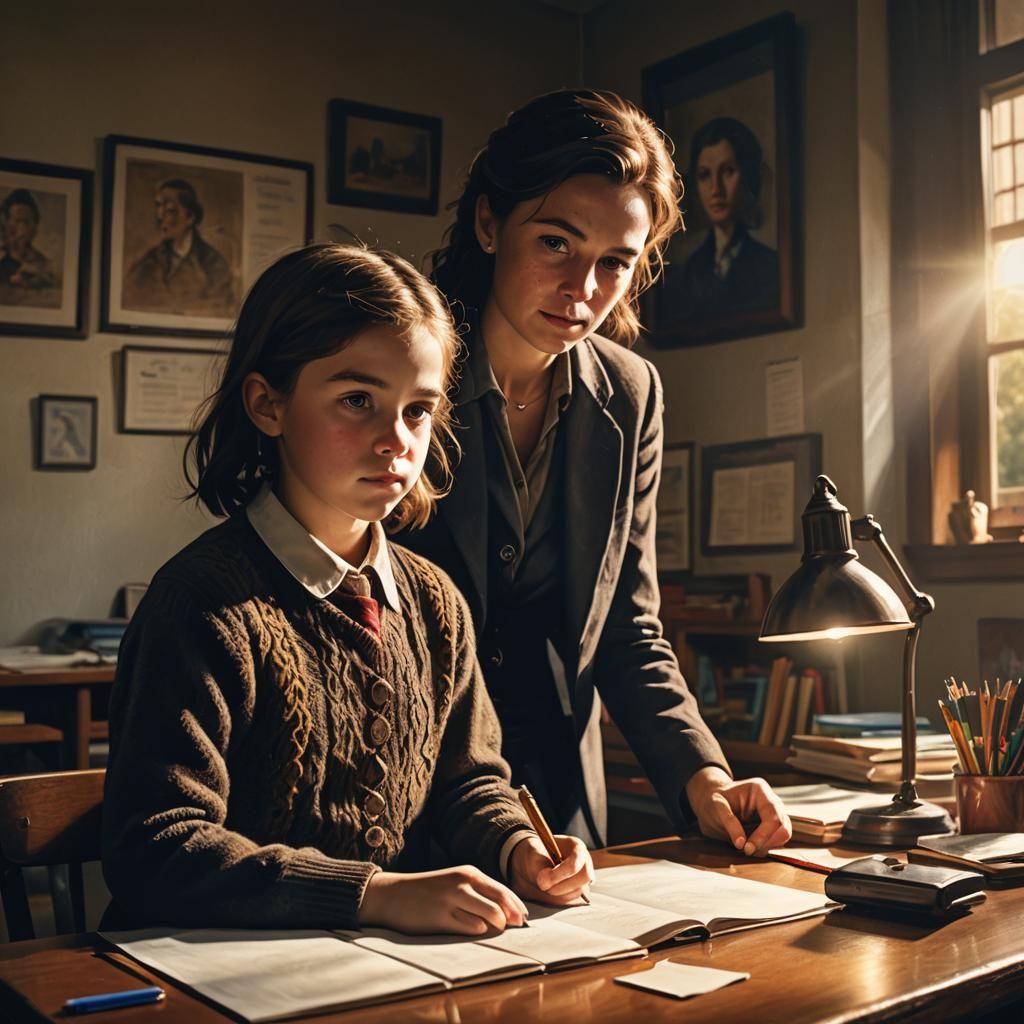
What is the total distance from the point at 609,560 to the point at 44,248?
8.10 feet

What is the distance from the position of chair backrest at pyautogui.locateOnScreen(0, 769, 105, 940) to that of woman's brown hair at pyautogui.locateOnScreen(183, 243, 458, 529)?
33 cm

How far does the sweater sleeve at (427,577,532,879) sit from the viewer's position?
127 cm

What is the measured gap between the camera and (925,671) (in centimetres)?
305

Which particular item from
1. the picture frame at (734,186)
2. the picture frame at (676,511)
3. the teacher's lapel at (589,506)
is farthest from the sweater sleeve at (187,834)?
the picture frame at (676,511)

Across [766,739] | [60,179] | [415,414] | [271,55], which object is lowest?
[766,739]

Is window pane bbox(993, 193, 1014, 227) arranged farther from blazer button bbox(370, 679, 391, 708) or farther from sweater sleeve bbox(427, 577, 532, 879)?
blazer button bbox(370, 679, 391, 708)

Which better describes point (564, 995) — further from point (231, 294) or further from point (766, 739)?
point (231, 294)

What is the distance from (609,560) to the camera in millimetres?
1714

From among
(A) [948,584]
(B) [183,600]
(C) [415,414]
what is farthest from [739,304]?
(B) [183,600]

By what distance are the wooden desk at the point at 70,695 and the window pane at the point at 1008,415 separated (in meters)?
2.15

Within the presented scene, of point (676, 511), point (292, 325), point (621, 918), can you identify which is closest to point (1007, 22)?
point (676, 511)

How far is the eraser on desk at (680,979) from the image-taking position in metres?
0.95

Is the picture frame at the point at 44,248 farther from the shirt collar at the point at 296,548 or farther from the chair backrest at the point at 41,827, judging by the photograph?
the shirt collar at the point at 296,548

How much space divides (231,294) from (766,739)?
6.44ft
